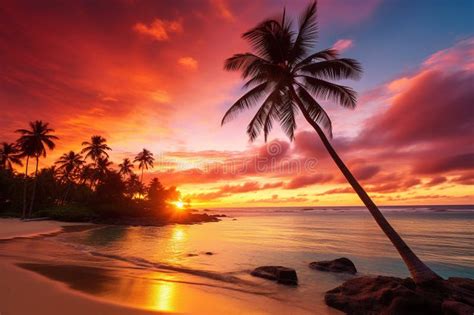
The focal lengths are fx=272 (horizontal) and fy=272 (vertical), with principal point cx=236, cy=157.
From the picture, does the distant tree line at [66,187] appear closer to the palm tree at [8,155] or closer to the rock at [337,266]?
the palm tree at [8,155]

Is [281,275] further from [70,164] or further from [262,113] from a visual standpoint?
[70,164]

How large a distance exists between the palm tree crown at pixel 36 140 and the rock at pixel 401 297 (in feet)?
162

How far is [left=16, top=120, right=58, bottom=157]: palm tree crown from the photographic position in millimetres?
43250

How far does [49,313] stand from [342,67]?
13.1 meters

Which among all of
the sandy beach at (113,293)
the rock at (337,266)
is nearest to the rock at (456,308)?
the sandy beach at (113,293)

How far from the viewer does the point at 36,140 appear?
4366 cm

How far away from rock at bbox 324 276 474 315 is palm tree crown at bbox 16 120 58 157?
49.4 m

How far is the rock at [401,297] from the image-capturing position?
289 inches

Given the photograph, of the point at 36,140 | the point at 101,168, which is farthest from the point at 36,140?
the point at 101,168

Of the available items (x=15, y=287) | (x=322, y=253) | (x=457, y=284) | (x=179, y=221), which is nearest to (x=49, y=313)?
(x=15, y=287)

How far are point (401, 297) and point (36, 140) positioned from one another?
170 ft

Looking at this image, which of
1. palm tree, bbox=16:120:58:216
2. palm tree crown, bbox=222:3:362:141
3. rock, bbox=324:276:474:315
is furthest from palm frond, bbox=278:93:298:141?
palm tree, bbox=16:120:58:216

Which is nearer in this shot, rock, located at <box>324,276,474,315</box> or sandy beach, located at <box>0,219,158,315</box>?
sandy beach, located at <box>0,219,158,315</box>

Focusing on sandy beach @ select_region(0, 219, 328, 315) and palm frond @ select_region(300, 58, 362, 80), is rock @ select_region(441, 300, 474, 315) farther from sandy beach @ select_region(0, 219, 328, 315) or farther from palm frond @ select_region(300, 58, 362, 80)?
palm frond @ select_region(300, 58, 362, 80)
